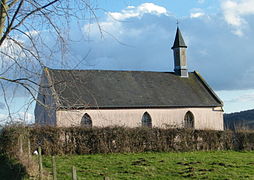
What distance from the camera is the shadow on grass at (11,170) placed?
11.9 metres

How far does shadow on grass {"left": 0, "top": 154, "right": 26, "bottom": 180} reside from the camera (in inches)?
470

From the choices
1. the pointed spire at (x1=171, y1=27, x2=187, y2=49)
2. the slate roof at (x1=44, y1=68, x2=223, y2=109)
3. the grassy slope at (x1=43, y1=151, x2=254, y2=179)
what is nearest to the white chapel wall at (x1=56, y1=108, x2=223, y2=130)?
the slate roof at (x1=44, y1=68, x2=223, y2=109)

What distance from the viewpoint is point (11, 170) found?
1292 cm

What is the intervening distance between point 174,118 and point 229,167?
1820cm

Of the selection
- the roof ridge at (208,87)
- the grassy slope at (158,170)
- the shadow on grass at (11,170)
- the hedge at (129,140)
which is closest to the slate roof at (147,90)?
the roof ridge at (208,87)

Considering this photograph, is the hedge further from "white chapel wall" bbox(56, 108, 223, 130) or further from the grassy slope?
"white chapel wall" bbox(56, 108, 223, 130)

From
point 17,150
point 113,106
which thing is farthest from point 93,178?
point 113,106

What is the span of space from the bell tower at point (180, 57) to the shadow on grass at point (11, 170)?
2645cm

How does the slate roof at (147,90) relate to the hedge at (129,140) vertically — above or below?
above

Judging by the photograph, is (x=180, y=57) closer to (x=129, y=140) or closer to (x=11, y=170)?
(x=129, y=140)

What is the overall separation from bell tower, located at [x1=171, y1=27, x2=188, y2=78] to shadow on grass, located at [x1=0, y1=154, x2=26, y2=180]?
2645 cm

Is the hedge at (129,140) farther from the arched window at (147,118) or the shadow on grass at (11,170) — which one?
the arched window at (147,118)

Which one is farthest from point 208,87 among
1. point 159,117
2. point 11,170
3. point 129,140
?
point 11,170

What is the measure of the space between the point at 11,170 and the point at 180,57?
28.4m
